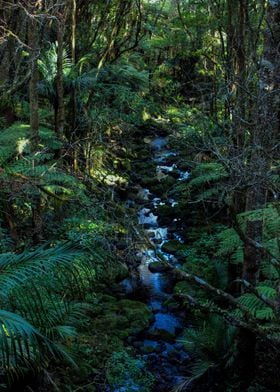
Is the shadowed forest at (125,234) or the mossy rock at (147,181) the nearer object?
the shadowed forest at (125,234)

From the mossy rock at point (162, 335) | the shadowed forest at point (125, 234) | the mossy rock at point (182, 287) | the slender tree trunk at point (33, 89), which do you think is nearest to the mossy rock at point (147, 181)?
the shadowed forest at point (125, 234)

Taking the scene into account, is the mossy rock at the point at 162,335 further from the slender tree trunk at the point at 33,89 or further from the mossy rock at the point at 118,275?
the slender tree trunk at the point at 33,89

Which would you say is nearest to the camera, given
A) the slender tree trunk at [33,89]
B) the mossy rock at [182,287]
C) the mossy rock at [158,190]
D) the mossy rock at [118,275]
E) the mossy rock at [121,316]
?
the mossy rock at [121,316]

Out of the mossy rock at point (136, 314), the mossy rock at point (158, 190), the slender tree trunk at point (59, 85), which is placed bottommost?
the mossy rock at point (136, 314)

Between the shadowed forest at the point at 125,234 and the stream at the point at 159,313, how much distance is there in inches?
1.0

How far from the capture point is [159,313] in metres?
6.69

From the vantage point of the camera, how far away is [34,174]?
564 centimetres

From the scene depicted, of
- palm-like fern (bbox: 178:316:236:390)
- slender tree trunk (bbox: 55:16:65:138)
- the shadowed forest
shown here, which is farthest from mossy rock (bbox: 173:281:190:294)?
slender tree trunk (bbox: 55:16:65:138)

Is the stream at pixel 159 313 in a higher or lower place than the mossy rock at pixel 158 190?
lower

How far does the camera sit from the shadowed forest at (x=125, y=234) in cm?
360

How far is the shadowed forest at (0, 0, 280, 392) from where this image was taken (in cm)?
360

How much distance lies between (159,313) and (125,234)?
137 centimetres

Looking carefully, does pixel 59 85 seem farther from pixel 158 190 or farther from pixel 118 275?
pixel 158 190

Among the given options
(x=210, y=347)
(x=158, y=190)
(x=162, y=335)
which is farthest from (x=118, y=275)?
(x=158, y=190)
